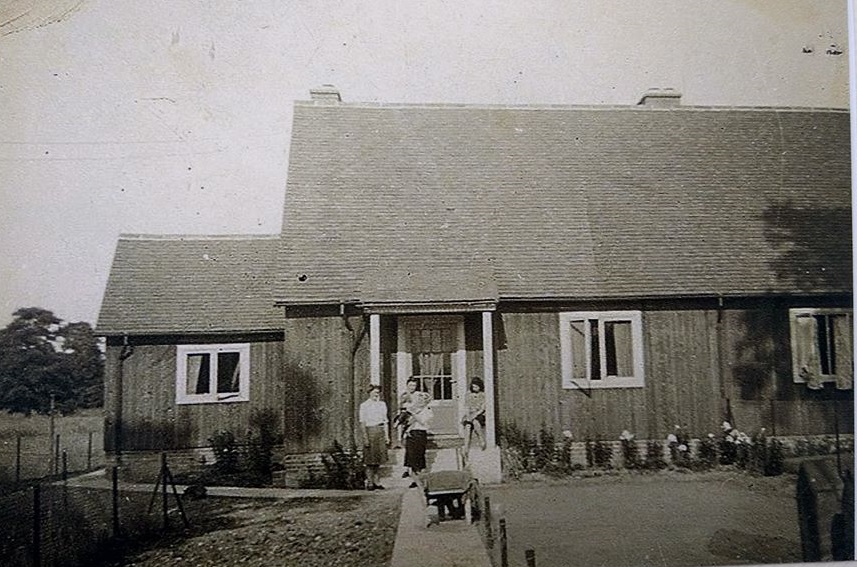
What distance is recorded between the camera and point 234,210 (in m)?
2.47

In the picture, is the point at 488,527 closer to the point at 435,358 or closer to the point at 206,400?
the point at 435,358

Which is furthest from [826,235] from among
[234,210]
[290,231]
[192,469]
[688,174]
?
[192,469]

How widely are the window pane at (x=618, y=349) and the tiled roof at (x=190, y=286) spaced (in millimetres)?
1114

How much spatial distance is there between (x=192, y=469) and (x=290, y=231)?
83 cm

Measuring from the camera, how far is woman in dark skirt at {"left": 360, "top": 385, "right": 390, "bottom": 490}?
96.0 inches

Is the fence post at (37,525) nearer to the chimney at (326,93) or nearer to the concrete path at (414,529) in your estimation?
the concrete path at (414,529)

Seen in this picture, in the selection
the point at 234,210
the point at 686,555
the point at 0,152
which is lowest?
the point at 686,555

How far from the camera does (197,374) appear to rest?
95.4 inches

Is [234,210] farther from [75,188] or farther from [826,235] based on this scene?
[826,235]

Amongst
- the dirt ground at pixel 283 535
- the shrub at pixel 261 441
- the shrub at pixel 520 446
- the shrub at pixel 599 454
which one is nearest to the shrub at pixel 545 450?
the shrub at pixel 520 446

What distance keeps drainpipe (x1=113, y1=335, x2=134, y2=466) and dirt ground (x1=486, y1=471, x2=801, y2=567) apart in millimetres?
1207

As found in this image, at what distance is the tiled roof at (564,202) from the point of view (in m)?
2.54

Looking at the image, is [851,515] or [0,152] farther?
[851,515]

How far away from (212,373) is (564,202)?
134cm
